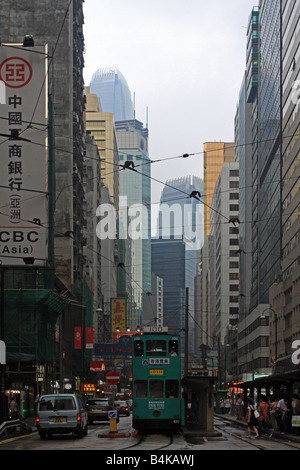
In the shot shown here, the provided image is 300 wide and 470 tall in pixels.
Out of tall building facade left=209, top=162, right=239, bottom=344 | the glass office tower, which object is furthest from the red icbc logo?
tall building facade left=209, top=162, right=239, bottom=344

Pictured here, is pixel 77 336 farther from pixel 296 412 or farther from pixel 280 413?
pixel 296 412

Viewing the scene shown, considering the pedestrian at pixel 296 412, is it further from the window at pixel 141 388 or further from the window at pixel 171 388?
the window at pixel 141 388

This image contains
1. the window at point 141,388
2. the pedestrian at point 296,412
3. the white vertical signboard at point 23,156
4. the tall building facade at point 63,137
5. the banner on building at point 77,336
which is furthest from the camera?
the banner on building at point 77,336

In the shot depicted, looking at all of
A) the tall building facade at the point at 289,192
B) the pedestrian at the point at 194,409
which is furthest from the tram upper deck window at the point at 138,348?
the tall building facade at the point at 289,192

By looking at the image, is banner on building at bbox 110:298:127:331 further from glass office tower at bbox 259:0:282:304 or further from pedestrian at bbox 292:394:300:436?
pedestrian at bbox 292:394:300:436

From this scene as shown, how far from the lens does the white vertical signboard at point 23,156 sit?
156 ft

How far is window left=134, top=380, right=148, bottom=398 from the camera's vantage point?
3672 centimetres

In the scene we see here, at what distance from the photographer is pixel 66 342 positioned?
82.3 meters

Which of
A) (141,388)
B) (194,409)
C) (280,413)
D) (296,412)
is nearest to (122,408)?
(194,409)

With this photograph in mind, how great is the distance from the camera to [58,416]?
31828 mm

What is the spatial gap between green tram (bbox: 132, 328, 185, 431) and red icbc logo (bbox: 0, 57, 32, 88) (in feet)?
64.1

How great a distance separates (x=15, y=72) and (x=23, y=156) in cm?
499
